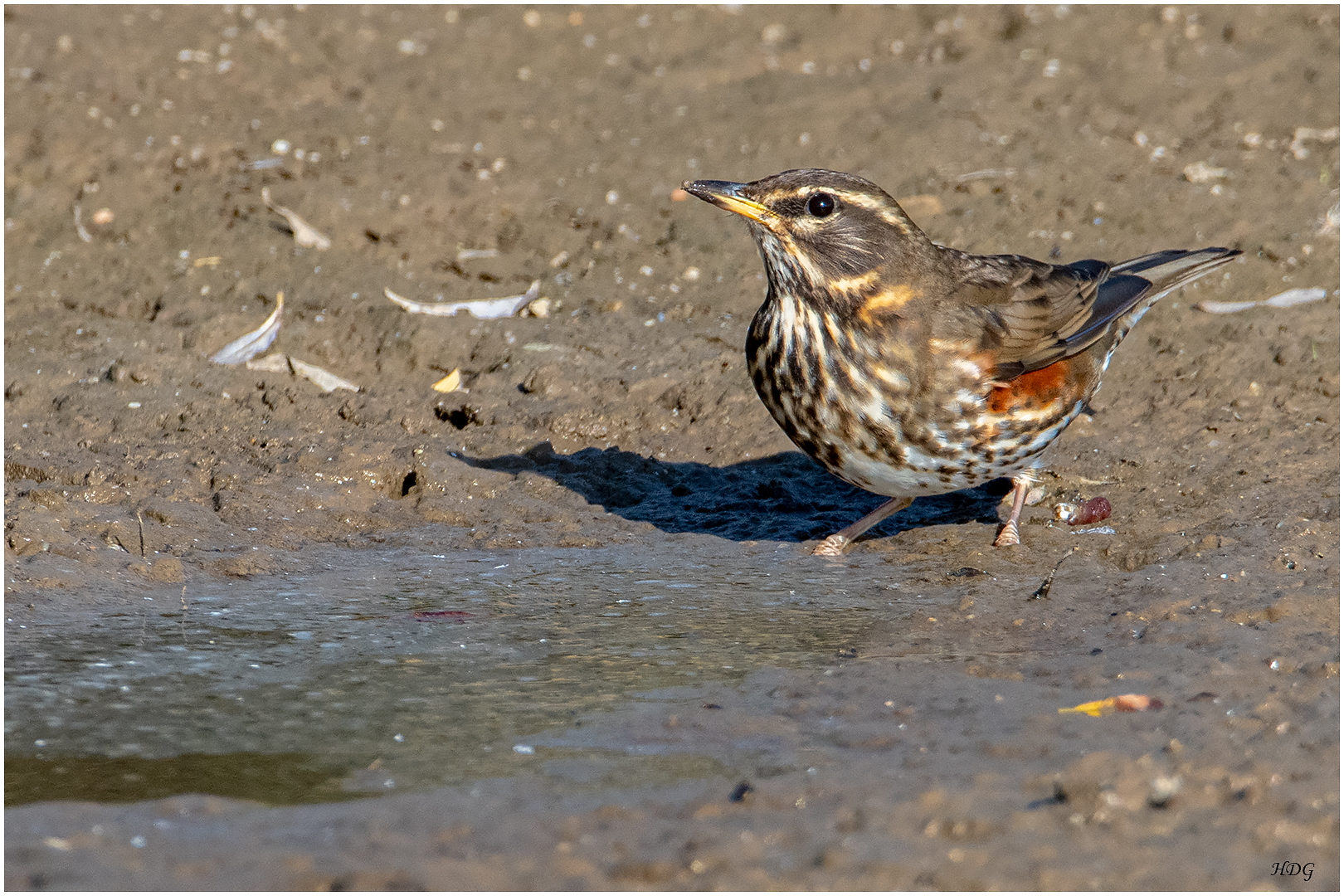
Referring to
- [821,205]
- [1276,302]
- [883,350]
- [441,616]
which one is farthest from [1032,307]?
[441,616]

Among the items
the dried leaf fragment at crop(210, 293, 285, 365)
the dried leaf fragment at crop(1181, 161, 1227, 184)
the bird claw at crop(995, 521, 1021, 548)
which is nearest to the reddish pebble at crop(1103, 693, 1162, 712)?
the bird claw at crop(995, 521, 1021, 548)

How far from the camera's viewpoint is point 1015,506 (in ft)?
20.8

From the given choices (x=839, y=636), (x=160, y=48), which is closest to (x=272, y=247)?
(x=160, y=48)

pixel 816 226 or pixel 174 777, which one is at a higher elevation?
pixel 816 226

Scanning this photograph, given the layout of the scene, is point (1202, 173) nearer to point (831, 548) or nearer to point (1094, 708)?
point (831, 548)

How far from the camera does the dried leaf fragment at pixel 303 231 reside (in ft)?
29.6

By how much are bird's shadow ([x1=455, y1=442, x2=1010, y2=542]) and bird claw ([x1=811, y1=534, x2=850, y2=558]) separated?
26 centimetres

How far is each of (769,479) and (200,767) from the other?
3655 millimetres

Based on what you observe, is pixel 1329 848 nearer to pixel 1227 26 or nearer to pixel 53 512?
pixel 53 512

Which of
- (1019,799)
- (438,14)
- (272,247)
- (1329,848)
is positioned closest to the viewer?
(1329,848)

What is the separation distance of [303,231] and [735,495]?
3803 millimetres

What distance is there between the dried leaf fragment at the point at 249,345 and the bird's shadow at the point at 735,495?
62.8 inches

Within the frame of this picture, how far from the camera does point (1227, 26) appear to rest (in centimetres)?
1127

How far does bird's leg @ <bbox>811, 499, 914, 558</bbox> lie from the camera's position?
20.5 ft
